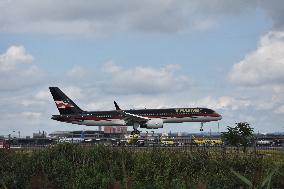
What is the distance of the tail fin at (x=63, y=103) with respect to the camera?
9462 centimetres

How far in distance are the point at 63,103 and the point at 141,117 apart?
21.9 m

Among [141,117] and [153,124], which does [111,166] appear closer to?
[153,124]

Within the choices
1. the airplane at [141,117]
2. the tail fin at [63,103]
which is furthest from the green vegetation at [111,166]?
the tail fin at [63,103]

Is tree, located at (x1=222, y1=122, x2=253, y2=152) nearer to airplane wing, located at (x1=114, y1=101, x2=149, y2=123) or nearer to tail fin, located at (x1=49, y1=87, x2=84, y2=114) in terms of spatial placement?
airplane wing, located at (x1=114, y1=101, x2=149, y2=123)

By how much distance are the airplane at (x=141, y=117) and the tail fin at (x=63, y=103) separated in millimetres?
3558

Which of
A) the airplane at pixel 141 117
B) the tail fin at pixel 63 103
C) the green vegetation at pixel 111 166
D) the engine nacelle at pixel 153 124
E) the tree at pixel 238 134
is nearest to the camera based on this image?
the green vegetation at pixel 111 166

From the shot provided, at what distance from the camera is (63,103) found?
96.9 metres

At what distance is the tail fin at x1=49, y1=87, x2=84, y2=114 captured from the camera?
94625 mm

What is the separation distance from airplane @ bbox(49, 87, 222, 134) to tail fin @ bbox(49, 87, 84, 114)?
3.56 m

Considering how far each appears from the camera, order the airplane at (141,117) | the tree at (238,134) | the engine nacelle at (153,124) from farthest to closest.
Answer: the airplane at (141,117) < the engine nacelle at (153,124) < the tree at (238,134)

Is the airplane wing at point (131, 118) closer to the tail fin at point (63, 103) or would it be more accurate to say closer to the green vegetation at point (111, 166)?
the tail fin at point (63, 103)

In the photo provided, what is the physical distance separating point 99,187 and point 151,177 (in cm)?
329

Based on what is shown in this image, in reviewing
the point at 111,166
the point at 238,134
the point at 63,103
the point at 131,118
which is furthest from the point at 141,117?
the point at 111,166

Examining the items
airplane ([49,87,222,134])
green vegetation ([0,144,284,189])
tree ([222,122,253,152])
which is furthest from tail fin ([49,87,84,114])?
green vegetation ([0,144,284,189])
